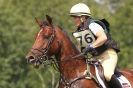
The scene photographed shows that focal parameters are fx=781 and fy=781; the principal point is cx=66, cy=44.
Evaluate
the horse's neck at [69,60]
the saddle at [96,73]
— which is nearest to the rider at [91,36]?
the saddle at [96,73]

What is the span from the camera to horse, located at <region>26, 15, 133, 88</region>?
15.9 meters

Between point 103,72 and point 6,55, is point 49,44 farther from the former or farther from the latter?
point 6,55

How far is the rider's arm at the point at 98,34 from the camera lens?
16297mm

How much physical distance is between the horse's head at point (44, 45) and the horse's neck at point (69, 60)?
0.22 meters

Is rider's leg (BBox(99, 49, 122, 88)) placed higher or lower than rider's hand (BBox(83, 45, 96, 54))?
lower

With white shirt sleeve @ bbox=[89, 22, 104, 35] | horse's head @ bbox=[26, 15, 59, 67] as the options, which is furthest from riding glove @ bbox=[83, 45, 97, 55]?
horse's head @ bbox=[26, 15, 59, 67]

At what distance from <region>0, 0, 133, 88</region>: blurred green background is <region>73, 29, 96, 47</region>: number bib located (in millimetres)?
51622

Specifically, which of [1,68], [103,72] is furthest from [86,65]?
[1,68]

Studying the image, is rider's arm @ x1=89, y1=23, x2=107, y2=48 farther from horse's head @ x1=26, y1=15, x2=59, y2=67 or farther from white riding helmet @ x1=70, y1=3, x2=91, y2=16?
horse's head @ x1=26, y1=15, x2=59, y2=67

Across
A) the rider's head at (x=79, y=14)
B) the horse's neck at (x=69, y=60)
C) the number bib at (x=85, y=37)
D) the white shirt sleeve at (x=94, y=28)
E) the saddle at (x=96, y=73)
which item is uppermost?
the rider's head at (x=79, y=14)

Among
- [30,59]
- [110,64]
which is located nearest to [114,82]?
[110,64]

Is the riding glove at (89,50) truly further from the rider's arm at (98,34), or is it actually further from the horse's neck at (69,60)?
the horse's neck at (69,60)

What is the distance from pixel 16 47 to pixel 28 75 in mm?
4001

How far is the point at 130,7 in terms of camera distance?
9294 cm
